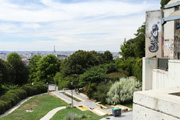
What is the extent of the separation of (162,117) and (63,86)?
35.9 m

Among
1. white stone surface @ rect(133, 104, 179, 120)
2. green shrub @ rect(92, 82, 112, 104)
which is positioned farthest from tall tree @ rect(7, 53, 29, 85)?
white stone surface @ rect(133, 104, 179, 120)

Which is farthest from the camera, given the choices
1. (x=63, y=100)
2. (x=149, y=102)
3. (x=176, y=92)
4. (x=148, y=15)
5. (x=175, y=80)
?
(x=63, y=100)

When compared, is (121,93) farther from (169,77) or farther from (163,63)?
(169,77)

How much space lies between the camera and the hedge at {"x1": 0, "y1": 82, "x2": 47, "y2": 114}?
82.8 feet

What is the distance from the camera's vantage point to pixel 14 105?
28438 mm

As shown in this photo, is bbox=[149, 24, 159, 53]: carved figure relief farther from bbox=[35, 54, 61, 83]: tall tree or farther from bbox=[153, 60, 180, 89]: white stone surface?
bbox=[35, 54, 61, 83]: tall tree

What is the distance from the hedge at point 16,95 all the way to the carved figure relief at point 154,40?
839 inches

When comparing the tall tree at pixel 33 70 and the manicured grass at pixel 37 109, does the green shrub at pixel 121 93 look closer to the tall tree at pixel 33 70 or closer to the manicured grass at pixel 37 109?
the manicured grass at pixel 37 109

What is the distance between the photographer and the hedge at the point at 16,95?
2524 cm

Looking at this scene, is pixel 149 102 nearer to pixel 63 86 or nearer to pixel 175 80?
pixel 175 80

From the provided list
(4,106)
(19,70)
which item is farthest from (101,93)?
(19,70)

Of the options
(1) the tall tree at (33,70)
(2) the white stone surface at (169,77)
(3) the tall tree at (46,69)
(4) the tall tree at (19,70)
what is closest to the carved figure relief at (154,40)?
(2) the white stone surface at (169,77)

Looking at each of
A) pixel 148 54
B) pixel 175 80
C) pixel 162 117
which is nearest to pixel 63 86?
pixel 148 54

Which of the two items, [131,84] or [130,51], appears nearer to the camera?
[131,84]
